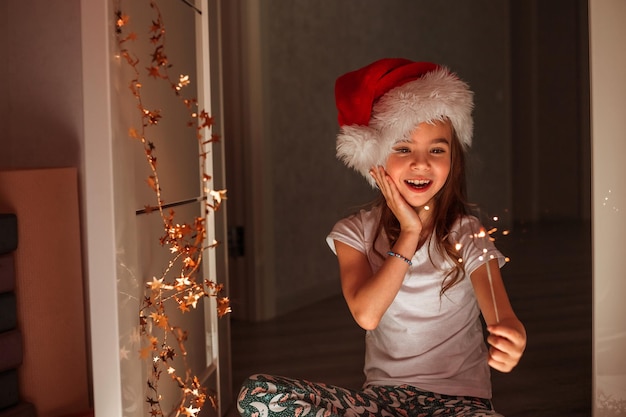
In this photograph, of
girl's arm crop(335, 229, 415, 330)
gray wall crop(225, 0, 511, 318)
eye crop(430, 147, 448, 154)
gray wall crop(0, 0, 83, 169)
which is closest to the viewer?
girl's arm crop(335, 229, 415, 330)

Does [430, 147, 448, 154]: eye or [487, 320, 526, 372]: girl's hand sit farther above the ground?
[430, 147, 448, 154]: eye

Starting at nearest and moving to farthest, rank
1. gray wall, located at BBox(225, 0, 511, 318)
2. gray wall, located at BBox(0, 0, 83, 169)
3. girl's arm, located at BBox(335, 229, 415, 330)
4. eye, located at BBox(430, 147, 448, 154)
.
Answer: girl's arm, located at BBox(335, 229, 415, 330) → eye, located at BBox(430, 147, 448, 154) → gray wall, located at BBox(0, 0, 83, 169) → gray wall, located at BBox(225, 0, 511, 318)

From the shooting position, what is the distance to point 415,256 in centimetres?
195

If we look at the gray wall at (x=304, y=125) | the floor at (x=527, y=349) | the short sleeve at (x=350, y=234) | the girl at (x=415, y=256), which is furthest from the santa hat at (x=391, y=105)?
the gray wall at (x=304, y=125)

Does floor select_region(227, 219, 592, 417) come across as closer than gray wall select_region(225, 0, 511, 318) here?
Yes

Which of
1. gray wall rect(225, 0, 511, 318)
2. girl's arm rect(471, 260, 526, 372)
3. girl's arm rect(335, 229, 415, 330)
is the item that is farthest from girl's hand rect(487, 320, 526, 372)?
gray wall rect(225, 0, 511, 318)

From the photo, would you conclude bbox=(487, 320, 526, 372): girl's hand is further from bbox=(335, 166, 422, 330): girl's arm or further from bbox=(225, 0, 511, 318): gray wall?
bbox=(225, 0, 511, 318): gray wall

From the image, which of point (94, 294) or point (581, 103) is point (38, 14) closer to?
point (94, 294)

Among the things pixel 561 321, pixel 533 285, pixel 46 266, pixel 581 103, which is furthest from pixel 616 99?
pixel 581 103

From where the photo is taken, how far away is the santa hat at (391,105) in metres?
1.85

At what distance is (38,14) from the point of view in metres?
2.50

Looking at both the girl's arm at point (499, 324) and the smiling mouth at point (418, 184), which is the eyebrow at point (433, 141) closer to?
the smiling mouth at point (418, 184)

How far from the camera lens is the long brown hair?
191 cm

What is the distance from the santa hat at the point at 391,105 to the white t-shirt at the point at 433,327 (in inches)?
9.0
